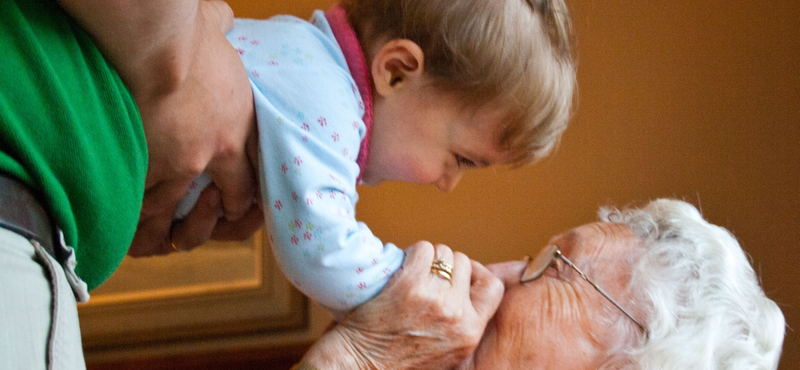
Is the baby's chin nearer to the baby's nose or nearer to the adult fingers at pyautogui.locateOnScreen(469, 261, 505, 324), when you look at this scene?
the baby's nose

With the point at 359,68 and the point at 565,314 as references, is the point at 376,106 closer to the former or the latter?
the point at 359,68

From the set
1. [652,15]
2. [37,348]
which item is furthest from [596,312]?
[652,15]

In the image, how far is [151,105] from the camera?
0.69m

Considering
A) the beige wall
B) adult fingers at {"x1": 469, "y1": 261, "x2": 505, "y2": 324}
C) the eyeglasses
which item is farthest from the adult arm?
the beige wall

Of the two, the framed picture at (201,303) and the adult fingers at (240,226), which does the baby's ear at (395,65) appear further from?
the framed picture at (201,303)

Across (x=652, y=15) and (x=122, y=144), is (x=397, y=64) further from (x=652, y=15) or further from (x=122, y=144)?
(x=652, y=15)

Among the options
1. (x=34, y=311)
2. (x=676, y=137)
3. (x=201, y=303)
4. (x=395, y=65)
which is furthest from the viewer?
(x=201, y=303)

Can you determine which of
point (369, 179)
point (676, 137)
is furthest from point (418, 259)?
point (676, 137)

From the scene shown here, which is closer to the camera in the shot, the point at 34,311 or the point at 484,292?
the point at 34,311

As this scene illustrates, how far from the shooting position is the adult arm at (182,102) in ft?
1.90

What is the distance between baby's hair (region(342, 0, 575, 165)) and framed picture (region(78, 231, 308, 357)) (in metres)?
1.38

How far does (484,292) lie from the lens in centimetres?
111

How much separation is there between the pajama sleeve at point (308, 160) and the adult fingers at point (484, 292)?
236mm

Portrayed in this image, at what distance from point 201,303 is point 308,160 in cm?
156
